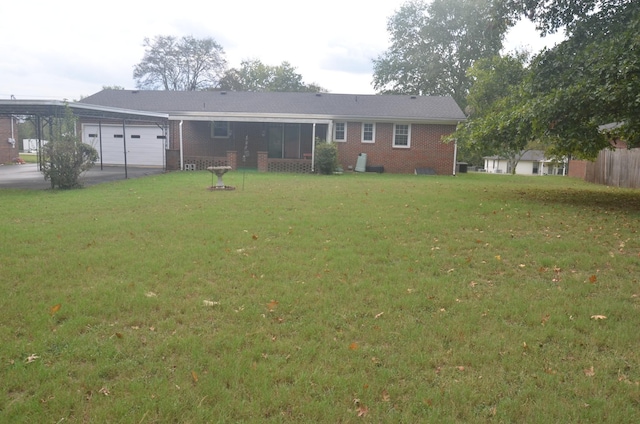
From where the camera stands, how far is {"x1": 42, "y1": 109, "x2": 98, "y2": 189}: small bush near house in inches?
573

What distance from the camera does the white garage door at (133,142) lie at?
91.8ft

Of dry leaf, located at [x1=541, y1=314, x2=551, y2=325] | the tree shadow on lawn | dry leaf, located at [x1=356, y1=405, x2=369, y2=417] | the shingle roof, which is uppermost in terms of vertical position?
the shingle roof

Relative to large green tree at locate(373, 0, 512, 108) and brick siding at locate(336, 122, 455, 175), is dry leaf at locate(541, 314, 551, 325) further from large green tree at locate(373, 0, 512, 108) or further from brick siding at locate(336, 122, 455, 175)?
large green tree at locate(373, 0, 512, 108)

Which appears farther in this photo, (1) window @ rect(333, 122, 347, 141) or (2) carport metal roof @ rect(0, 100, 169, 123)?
(1) window @ rect(333, 122, 347, 141)

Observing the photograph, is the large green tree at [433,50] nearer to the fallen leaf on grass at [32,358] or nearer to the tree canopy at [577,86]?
the tree canopy at [577,86]

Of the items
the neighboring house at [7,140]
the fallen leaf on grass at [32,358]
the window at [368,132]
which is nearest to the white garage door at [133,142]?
the neighboring house at [7,140]

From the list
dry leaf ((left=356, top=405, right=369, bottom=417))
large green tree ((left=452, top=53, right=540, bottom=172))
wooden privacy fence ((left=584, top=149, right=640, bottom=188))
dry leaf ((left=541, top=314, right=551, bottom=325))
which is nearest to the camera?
dry leaf ((left=356, top=405, right=369, bottom=417))

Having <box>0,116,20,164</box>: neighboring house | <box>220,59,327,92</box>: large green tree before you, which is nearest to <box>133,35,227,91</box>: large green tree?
<box>220,59,327,92</box>: large green tree

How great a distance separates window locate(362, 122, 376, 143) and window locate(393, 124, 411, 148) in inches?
42.9

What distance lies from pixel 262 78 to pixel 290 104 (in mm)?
26394

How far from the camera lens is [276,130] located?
90.0 feet

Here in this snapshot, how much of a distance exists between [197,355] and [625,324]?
3.64 meters

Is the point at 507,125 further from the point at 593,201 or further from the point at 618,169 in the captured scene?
the point at 618,169

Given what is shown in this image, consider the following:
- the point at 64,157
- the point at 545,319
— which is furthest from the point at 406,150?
the point at 545,319
